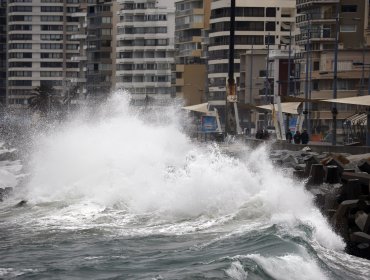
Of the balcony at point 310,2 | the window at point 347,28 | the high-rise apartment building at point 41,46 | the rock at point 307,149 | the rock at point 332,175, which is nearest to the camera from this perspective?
the rock at point 332,175

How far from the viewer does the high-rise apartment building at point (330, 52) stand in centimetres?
7812

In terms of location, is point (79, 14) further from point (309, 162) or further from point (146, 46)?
point (309, 162)

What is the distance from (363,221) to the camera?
22.2 meters

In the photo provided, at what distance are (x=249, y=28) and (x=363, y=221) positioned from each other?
84.9 metres

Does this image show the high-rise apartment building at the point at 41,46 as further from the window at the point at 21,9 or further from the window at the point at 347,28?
the window at the point at 347,28

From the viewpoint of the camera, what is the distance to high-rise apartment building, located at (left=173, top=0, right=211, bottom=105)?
118000 mm

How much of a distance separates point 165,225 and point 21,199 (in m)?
8.49

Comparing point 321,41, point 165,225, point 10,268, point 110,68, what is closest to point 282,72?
point 321,41

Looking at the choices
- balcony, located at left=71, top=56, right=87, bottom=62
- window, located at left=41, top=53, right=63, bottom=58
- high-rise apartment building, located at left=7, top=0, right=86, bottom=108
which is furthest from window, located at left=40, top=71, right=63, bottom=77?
balcony, located at left=71, top=56, right=87, bottom=62

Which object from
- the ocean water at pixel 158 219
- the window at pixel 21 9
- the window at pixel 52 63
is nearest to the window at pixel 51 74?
the window at pixel 52 63

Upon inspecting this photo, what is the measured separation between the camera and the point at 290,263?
18.6 m

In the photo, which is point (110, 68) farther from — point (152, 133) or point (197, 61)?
point (152, 133)

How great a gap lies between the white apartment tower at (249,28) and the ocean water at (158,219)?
211 ft

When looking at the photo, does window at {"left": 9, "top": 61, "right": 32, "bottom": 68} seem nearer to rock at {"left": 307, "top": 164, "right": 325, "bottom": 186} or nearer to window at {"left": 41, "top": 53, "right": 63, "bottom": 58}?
window at {"left": 41, "top": 53, "right": 63, "bottom": 58}
